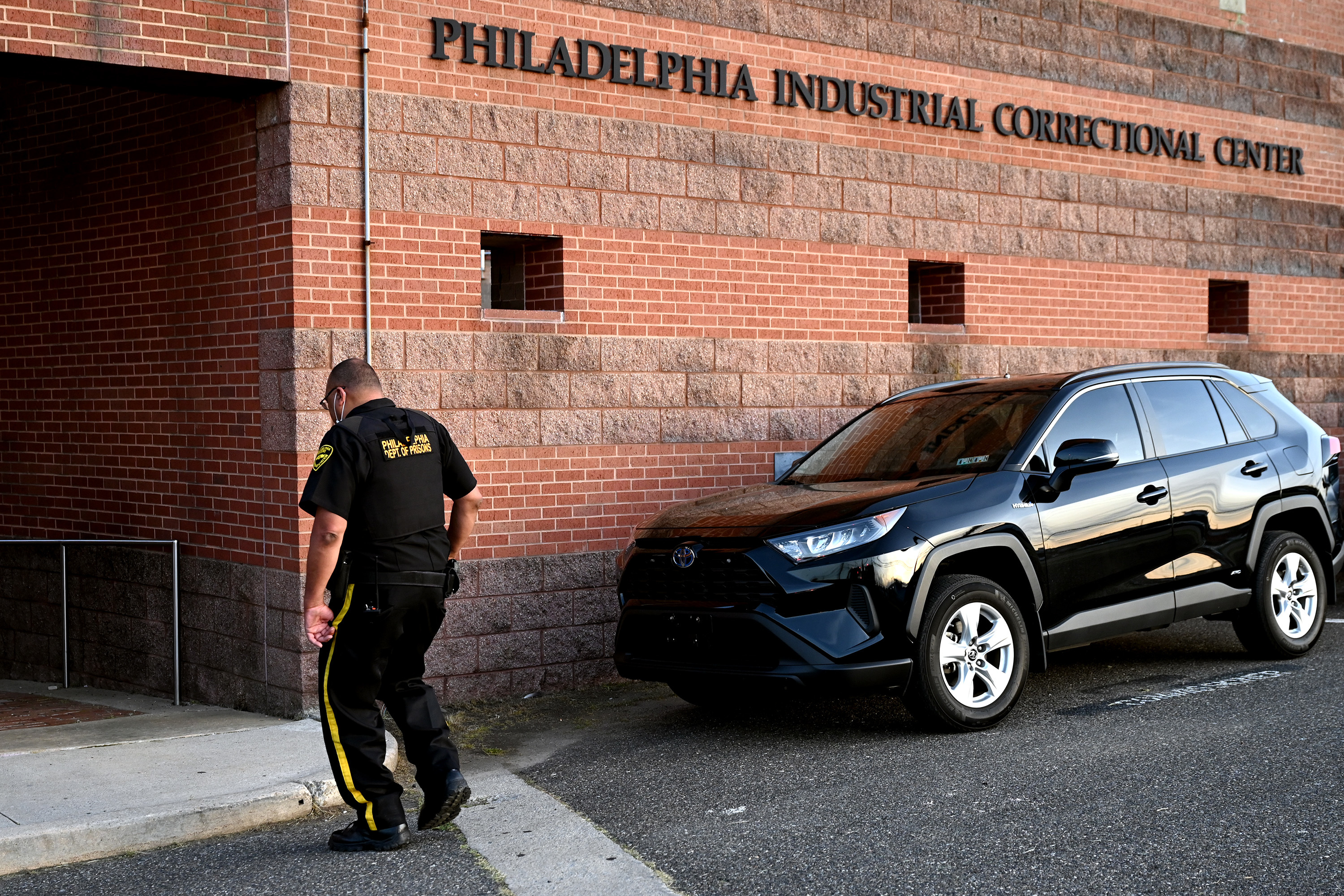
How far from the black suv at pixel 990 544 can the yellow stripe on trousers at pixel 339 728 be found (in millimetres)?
1899

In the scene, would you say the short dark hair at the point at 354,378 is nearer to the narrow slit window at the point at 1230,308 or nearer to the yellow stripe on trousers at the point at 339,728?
the yellow stripe on trousers at the point at 339,728

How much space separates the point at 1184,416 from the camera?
8242mm

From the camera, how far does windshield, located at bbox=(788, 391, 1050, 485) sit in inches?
295

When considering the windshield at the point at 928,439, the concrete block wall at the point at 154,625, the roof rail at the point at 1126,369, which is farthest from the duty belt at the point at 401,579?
the roof rail at the point at 1126,369

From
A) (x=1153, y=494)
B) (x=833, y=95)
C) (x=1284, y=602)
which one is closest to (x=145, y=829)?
(x=1153, y=494)

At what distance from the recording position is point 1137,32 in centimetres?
1218

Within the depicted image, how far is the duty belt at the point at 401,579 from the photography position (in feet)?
17.6

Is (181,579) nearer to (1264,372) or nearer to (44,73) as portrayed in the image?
(44,73)

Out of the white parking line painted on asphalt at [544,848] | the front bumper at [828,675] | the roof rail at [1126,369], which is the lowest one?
the white parking line painted on asphalt at [544,848]

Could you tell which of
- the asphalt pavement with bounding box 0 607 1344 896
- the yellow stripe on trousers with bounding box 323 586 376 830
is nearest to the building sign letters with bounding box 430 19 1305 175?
the asphalt pavement with bounding box 0 607 1344 896

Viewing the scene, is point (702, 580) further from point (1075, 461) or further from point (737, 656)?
point (1075, 461)

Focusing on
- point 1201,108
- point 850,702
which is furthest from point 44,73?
point 1201,108

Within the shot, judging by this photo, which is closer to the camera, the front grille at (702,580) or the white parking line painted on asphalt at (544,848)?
the white parking line painted on asphalt at (544,848)

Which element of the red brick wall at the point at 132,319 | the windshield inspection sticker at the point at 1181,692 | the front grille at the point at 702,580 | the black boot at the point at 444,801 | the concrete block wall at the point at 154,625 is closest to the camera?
the black boot at the point at 444,801
